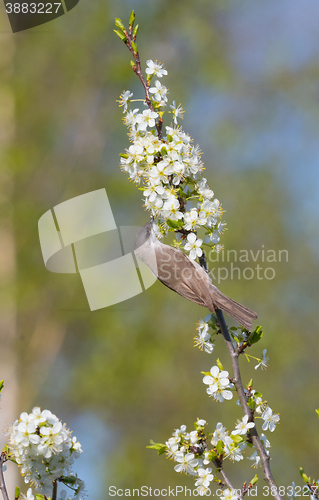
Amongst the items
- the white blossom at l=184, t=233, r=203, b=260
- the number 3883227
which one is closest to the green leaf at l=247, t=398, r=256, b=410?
the white blossom at l=184, t=233, r=203, b=260

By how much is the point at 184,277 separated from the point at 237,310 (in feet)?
1.70

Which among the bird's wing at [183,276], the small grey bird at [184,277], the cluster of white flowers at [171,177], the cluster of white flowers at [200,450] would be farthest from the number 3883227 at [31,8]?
the cluster of white flowers at [200,450]

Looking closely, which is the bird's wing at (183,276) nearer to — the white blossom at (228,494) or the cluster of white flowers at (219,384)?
the cluster of white flowers at (219,384)

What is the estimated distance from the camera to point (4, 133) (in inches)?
276

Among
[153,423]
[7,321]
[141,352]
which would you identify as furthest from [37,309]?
[153,423]

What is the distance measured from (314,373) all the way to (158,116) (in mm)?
5608

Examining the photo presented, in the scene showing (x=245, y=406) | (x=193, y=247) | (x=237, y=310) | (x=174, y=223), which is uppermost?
(x=174, y=223)

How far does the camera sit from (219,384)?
5.17 ft

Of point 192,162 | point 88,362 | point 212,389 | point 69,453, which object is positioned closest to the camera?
point 69,453

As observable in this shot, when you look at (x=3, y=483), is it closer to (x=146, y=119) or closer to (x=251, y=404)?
(x=251, y=404)

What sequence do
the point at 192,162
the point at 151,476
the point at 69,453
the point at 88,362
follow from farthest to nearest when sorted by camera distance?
the point at 88,362 → the point at 151,476 → the point at 192,162 → the point at 69,453

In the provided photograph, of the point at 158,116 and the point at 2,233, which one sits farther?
the point at 2,233

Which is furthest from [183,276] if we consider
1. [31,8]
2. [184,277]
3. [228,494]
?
[31,8]

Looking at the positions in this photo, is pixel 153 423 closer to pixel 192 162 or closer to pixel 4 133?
pixel 192 162
